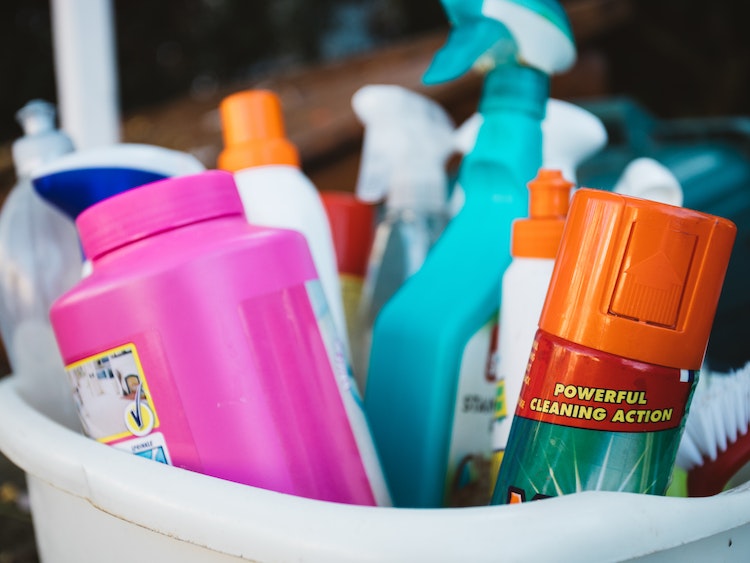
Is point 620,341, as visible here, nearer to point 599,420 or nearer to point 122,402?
point 599,420

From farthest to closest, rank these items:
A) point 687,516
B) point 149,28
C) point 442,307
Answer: point 149,28, point 442,307, point 687,516

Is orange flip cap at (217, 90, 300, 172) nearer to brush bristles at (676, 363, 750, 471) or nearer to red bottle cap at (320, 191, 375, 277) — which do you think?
red bottle cap at (320, 191, 375, 277)

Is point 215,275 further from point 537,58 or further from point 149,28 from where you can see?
point 149,28

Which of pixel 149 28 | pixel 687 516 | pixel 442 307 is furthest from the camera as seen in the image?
pixel 149 28

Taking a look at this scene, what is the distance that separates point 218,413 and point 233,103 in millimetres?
192

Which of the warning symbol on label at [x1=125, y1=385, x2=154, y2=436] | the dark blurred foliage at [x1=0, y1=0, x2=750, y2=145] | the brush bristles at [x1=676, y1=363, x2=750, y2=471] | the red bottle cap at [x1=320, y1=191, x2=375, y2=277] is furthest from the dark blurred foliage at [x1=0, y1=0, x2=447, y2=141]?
the brush bristles at [x1=676, y1=363, x2=750, y2=471]

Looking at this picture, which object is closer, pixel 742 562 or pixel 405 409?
pixel 742 562

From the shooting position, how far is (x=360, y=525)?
0.76ft

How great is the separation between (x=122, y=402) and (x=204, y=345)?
47mm

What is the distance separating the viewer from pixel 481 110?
0.41 m

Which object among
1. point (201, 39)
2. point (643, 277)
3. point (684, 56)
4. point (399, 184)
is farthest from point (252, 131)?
point (201, 39)

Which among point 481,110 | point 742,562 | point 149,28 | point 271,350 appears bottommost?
point 742,562

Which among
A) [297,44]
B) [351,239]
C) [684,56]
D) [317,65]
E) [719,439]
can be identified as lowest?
[719,439]

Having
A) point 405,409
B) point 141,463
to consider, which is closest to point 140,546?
point 141,463
